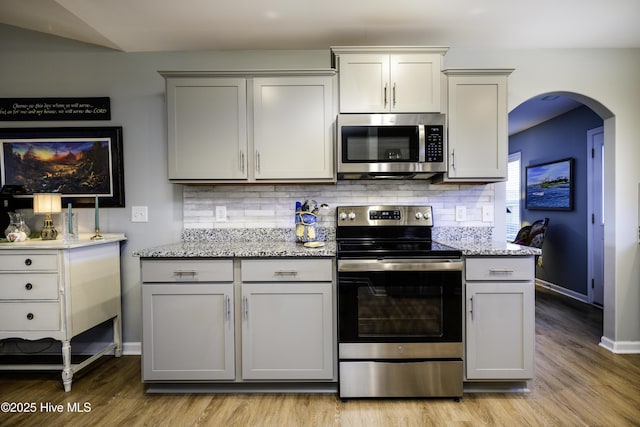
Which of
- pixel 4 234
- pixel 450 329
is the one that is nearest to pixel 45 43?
pixel 4 234

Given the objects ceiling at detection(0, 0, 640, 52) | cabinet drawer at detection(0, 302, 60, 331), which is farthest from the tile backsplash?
ceiling at detection(0, 0, 640, 52)

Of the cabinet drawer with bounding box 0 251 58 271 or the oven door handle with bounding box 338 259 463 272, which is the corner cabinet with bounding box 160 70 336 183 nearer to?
the oven door handle with bounding box 338 259 463 272

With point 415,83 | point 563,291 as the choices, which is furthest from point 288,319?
point 563,291

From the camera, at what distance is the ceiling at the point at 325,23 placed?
2021 millimetres

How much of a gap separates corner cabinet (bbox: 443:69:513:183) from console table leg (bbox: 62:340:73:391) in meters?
2.77

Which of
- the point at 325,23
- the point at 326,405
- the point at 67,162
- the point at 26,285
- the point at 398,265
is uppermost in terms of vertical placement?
the point at 325,23

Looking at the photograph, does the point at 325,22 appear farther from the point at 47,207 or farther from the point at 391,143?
the point at 47,207

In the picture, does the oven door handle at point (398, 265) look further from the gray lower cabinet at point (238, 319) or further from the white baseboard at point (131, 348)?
the white baseboard at point (131, 348)

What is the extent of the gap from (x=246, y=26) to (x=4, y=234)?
239cm

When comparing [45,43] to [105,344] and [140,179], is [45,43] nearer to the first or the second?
[140,179]

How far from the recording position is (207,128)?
2209 millimetres

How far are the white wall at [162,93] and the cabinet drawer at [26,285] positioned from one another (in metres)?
0.57

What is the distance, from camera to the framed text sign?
249 centimetres

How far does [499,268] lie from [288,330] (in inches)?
53.4
